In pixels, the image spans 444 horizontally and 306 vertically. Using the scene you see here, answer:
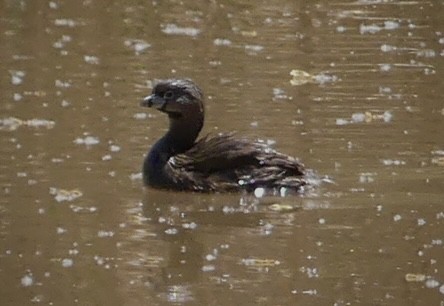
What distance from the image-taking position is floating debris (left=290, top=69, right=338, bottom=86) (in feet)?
44.7

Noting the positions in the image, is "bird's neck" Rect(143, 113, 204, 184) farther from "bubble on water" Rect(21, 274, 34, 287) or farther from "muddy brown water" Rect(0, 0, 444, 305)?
"bubble on water" Rect(21, 274, 34, 287)

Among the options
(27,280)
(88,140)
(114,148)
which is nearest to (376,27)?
(88,140)

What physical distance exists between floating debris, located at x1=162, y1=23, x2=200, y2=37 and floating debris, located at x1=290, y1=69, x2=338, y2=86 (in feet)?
7.36

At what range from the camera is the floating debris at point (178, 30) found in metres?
16.0

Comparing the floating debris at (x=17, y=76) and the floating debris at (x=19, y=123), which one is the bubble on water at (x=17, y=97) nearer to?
the floating debris at (x=17, y=76)

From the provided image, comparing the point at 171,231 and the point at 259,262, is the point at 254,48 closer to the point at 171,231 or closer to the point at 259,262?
the point at 171,231

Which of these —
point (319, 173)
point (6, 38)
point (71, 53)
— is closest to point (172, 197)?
point (319, 173)

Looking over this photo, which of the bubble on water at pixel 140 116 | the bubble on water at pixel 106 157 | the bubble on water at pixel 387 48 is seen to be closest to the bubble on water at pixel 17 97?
the bubble on water at pixel 140 116

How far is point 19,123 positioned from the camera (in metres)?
12.0

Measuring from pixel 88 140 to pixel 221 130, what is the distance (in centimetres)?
107

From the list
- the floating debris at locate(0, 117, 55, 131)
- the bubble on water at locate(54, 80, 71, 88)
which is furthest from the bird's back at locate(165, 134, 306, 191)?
the bubble on water at locate(54, 80, 71, 88)

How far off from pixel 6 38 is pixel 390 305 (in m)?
8.32

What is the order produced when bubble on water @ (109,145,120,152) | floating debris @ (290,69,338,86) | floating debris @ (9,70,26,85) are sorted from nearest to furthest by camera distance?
1. bubble on water @ (109,145,120,152)
2. floating debris @ (9,70,26,85)
3. floating debris @ (290,69,338,86)

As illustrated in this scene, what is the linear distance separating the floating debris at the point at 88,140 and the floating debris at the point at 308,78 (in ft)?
8.26
